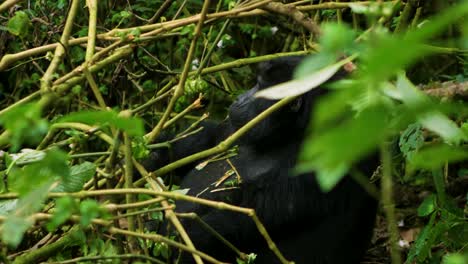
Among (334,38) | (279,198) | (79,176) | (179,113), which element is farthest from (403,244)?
(334,38)

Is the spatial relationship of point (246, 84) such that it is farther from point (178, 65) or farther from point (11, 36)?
point (11, 36)

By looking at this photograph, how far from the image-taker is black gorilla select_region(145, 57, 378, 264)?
2805mm

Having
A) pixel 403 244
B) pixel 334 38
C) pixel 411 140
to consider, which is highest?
pixel 334 38

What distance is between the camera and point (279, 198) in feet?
9.23

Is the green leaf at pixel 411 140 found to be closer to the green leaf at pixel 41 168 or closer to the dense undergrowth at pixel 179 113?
the dense undergrowth at pixel 179 113

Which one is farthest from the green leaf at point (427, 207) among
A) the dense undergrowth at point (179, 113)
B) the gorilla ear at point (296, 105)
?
the gorilla ear at point (296, 105)

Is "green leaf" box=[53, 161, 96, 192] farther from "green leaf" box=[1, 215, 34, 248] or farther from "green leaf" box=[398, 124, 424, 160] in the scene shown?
"green leaf" box=[398, 124, 424, 160]

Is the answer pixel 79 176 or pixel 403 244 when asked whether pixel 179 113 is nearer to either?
pixel 79 176

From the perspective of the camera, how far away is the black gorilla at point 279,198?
2.80 metres

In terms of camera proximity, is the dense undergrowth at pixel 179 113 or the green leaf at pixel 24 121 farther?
the green leaf at pixel 24 121

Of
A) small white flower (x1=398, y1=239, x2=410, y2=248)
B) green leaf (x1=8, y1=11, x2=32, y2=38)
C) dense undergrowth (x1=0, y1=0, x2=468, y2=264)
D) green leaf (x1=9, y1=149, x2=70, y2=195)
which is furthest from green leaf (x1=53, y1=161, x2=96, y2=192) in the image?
small white flower (x1=398, y1=239, x2=410, y2=248)

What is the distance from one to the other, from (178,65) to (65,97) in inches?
70.7

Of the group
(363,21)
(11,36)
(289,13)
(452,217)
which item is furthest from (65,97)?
(363,21)

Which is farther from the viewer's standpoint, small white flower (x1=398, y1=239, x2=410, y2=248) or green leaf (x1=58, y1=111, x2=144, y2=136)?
small white flower (x1=398, y1=239, x2=410, y2=248)
